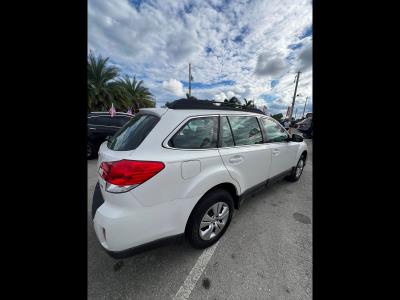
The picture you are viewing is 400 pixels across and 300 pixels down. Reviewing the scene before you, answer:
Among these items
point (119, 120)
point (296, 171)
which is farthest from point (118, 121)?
point (296, 171)

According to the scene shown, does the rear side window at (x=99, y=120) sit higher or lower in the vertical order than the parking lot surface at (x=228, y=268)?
higher

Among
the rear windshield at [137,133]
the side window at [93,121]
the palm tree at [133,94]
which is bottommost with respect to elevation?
the rear windshield at [137,133]

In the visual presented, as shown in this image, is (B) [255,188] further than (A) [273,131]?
No

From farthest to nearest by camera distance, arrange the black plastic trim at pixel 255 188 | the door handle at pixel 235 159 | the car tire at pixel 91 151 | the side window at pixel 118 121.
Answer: the side window at pixel 118 121 → the car tire at pixel 91 151 → the black plastic trim at pixel 255 188 → the door handle at pixel 235 159

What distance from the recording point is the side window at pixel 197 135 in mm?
1584

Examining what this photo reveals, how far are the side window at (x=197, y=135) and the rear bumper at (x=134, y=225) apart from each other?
1.93 ft

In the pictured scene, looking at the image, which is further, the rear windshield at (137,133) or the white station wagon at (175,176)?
the rear windshield at (137,133)

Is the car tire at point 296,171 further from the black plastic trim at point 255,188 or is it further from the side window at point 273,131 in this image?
the side window at point 273,131

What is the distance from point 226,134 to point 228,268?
1.56 m

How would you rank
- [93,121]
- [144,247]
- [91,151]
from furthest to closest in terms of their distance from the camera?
[93,121] < [91,151] < [144,247]

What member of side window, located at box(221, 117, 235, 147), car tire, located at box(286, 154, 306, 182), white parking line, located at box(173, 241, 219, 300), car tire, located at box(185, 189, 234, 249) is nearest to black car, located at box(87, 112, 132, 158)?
side window, located at box(221, 117, 235, 147)

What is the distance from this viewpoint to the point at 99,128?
5758 millimetres

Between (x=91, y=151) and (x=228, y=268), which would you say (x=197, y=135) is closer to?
(x=228, y=268)

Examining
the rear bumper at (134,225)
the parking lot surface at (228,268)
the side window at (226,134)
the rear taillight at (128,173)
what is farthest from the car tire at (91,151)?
the side window at (226,134)
